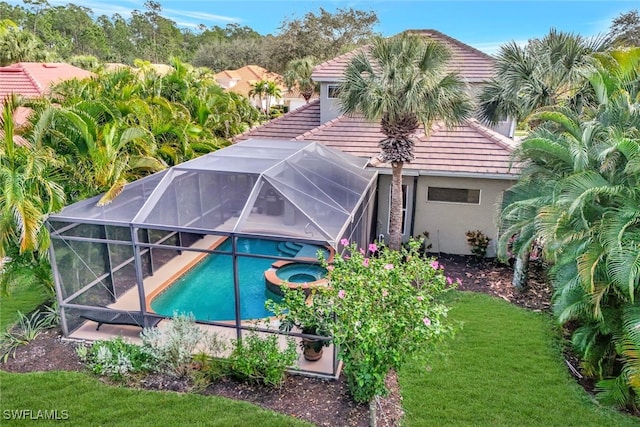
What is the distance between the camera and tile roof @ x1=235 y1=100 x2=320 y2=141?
1842 centimetres

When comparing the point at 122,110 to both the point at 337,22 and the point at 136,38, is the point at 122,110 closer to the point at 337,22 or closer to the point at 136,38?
the point at 337,22

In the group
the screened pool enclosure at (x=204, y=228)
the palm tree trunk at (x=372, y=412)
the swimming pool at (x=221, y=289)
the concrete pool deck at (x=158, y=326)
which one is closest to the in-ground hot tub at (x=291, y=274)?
the swimming pool at (x=221, y=289)

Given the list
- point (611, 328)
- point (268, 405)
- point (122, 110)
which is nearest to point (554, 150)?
point (611, 328)

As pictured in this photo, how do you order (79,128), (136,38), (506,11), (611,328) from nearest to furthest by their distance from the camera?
(611,328)
(79,128)
(506,11)
(136,38)

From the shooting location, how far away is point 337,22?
39.9m

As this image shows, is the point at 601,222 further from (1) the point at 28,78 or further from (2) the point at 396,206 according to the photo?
(1) the point at 28,78

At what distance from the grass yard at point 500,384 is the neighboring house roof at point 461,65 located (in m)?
10.0

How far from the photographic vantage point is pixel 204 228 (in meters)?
8.77

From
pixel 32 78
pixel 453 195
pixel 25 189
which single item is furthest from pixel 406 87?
pixel 32 78

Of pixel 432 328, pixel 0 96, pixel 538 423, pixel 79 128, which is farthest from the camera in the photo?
pixel 0 96

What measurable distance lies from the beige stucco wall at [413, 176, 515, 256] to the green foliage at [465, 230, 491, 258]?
0.19m

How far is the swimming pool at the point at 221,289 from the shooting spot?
38.7ft

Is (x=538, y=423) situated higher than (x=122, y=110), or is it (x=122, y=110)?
(x=122, y=110)

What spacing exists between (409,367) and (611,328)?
382 cm
